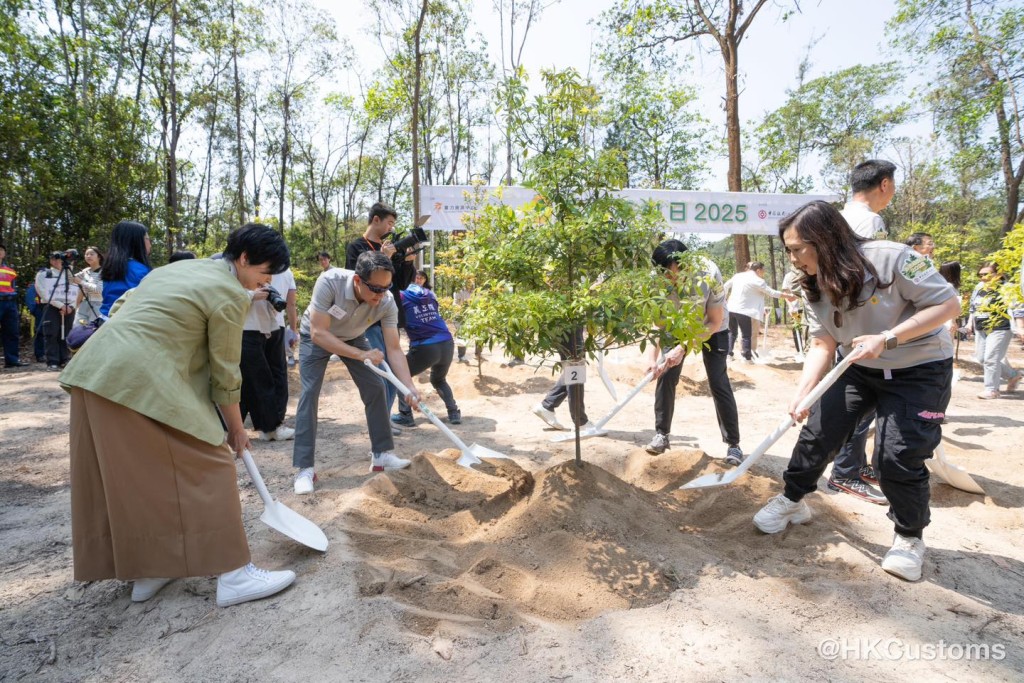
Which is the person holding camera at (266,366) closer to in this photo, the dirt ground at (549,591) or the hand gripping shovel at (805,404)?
the dirt ground at (549,591)

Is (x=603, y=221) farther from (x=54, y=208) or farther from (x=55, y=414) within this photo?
(x=54, y=208)

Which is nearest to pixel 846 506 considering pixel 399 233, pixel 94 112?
pixel 399 233

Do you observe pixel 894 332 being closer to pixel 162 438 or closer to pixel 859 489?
pixel 859 489

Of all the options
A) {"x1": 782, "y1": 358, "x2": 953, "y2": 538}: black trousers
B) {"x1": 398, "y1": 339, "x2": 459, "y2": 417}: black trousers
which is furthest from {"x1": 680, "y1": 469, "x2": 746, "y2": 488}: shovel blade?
{"x1": 398, "y1": 339, "x2": 459, "y2": 417}: black trousers

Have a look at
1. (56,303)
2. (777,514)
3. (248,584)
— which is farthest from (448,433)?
(56,303)

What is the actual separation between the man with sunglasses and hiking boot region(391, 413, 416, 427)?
5.33 feet

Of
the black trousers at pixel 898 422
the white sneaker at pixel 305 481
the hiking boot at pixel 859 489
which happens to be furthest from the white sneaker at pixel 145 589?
the hiking boot at pixel 859 489

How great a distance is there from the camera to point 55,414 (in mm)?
5941

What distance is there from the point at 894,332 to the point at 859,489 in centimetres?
183

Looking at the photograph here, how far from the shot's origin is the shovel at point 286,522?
261 centimetres

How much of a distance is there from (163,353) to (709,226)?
32.5 ft

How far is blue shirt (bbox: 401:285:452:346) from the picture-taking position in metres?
5.50

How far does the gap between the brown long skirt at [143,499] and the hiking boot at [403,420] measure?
3336 millimetres

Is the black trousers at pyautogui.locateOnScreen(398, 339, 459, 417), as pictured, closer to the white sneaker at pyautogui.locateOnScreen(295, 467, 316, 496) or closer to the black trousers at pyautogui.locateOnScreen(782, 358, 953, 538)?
Answer: the white sneaker at pyautogui.locateOnScreen(295, 467, 316, 496)
